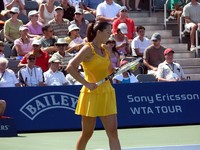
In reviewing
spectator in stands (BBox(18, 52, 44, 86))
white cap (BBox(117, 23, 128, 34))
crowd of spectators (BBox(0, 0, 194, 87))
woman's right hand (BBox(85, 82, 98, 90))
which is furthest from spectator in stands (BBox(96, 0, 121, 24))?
woman's right hand (BBox(85, 82, 98, 90))

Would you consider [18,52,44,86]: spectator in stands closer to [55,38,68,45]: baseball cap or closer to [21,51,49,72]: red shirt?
[21,51,49,72]: red shirt

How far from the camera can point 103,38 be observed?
28.9ft

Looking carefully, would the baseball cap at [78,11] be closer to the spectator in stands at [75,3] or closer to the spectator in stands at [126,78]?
the spectator in stands at [75,3]

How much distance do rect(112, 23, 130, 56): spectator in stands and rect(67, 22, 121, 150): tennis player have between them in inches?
309

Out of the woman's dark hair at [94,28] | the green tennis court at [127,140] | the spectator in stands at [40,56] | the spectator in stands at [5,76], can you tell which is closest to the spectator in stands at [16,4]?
the spectator in stands at [40,56]

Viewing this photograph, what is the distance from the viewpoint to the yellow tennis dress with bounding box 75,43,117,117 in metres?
8.75

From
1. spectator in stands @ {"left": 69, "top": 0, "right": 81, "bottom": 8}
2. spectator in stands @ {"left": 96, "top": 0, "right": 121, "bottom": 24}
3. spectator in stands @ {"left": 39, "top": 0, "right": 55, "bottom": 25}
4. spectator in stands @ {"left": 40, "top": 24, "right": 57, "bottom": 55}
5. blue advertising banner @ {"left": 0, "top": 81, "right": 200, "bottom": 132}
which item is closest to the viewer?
blue advertising banner @ {"left": 0, "top": 81, "right": 200, "bottom": 132}

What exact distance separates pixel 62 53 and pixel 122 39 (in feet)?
6.01

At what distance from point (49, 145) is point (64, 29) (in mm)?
6036

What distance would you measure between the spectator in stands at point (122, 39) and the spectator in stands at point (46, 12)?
71.8 inches

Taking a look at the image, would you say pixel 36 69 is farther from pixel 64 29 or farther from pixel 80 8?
pixel 80 8

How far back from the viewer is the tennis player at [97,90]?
344 inches

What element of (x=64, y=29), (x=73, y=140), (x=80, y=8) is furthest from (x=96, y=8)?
(x=73, y=140)

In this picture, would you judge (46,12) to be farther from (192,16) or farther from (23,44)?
(192,16)
